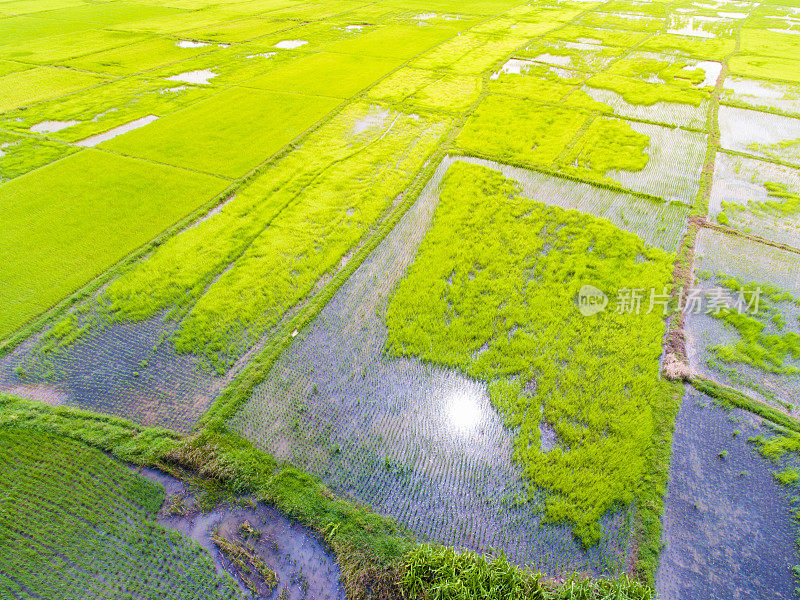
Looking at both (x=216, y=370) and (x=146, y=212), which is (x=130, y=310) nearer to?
(x=216, y=370)

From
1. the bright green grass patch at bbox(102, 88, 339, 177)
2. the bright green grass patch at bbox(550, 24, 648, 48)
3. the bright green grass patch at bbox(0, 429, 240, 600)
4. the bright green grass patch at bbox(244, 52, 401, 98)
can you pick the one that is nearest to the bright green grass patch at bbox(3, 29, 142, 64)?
the bright green grass patch at bbox(244, 52, 401, 98)

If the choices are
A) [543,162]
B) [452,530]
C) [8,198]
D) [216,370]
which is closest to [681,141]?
[543,162]

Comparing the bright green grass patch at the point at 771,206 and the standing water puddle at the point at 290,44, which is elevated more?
the standing water puddle at the point at 290,44

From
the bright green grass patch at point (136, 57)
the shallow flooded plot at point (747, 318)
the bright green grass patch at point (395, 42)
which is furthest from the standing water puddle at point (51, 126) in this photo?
the shallow flooded plot at point (747, 318)

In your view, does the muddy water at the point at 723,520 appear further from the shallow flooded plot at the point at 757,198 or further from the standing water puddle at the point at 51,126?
the standing water puddle at the point at 51,126

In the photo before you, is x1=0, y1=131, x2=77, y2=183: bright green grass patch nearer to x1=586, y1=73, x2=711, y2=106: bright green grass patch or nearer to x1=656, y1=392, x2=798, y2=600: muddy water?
x1=656, y1=392, x2=798, y2=600: muddy water
